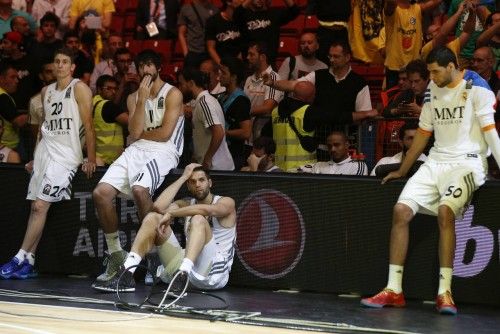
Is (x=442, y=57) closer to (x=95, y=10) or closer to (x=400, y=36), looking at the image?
(x=400, y=36)

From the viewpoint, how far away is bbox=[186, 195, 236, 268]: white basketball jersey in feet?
34.3

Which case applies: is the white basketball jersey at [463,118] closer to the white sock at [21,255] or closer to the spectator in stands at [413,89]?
the spectator in stands at [413,89]

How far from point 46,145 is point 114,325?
3.12 meters

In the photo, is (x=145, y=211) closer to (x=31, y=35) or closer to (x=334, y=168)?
(x=334, y=168)

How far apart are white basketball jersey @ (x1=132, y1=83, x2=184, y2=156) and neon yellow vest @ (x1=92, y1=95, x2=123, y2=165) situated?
106 cm

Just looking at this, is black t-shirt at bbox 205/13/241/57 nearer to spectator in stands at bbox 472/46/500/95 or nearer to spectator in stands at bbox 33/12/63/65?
spectator in stands at bbox 33/12/63/65

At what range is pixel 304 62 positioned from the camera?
13.1 metres

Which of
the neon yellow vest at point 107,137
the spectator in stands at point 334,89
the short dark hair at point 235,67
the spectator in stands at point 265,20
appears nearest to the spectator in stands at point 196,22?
the spectator in stands at point 265,20

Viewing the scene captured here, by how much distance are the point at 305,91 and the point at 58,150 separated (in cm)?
258

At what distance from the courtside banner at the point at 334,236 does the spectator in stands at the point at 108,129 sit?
0.79 m

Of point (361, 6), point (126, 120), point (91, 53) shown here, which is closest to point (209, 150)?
point (126, 120)

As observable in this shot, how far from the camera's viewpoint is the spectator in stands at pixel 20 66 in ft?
45.3

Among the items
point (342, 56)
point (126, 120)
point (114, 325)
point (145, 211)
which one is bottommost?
point (114, 325)

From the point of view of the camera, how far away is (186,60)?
14852 mm
